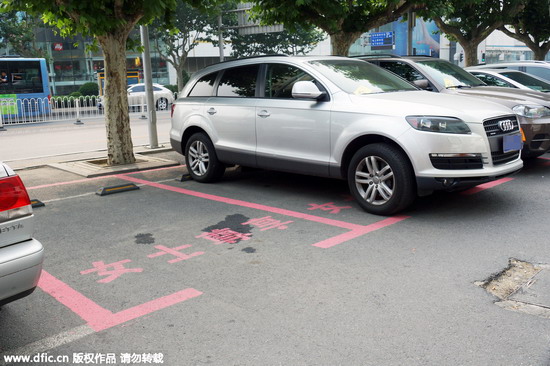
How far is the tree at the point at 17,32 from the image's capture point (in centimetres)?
3225

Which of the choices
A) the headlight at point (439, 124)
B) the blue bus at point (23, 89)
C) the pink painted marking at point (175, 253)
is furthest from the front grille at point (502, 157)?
the blue bus at point (23, 89)

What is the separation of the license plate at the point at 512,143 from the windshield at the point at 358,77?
57.6 inches

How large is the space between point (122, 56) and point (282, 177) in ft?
11.5

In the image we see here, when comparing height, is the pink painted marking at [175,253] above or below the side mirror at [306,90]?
below

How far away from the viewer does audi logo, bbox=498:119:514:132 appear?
610cm

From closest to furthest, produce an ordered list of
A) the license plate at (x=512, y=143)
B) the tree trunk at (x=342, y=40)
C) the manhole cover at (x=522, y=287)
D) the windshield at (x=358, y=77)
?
1. the manhole cover at (x=522, y=287)
2. the license plate at (x=512, y=143)
3. the windshield at (x=358, y=77)
4. the tree trunk at (x=342, y=40)

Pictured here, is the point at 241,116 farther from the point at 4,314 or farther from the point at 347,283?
the point at 4,314

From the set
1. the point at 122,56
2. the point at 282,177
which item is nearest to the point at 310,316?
the point at 282,177

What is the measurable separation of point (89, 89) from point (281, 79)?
32.6 meters

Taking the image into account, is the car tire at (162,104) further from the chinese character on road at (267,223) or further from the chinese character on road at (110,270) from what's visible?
the chinese character on road at (110,270)

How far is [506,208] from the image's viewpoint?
20.6 feet

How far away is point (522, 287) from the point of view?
4.10 m

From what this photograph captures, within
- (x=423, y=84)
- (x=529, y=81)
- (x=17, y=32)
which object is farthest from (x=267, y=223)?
(x=17, y=32)

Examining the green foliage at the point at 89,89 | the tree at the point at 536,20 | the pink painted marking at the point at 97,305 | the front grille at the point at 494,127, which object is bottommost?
the pink painted marking at the point at 97,305
